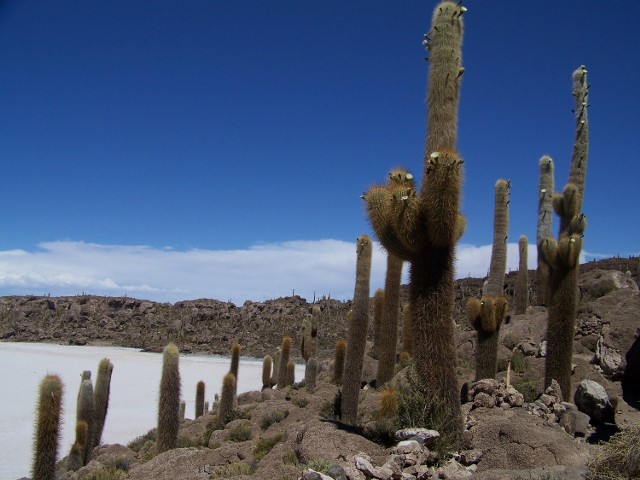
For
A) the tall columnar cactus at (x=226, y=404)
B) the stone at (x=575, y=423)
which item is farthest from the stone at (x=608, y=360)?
the tall columnar cactus at (x=226, y=404)

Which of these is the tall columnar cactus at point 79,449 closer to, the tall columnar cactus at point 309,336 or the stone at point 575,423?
the tall columnar cactus at point 309,336

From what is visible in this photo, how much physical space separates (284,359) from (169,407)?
9.54 m

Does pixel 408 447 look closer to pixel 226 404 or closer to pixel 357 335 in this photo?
pixel 357 335

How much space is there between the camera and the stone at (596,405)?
12.0m

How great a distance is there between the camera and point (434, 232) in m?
9.10

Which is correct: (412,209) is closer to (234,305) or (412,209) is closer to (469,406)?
(469,406)

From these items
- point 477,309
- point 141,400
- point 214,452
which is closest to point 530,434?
point 477,309

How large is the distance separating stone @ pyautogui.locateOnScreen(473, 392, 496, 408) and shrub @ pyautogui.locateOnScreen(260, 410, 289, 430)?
608 cm

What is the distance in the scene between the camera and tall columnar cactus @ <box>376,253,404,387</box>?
16.2 metres

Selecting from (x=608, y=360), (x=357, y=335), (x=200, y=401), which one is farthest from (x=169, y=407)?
(x=608, y=360)

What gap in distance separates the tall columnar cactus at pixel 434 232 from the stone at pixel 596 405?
15.3 ft

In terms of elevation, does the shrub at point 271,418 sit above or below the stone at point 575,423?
below

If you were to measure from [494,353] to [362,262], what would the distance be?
13.1ft

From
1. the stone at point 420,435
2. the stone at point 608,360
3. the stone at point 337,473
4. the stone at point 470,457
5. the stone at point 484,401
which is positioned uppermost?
the stone at point 608,360
